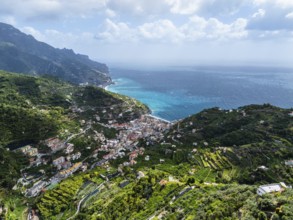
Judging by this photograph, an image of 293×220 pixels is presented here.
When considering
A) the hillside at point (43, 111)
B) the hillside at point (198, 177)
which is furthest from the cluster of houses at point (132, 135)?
the hillside at point (43, 111)

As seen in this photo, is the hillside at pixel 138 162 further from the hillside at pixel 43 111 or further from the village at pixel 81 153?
the hillside at pixel 43 111

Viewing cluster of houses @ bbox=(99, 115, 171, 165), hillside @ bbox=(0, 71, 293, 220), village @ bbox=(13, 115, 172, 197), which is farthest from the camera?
cluster of houses @ bbox=(99, 115, 171, 165)

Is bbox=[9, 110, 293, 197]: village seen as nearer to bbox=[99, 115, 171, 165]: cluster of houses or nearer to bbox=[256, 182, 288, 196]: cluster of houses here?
bbox=[99, 115, 171, 165]: cluster of houses

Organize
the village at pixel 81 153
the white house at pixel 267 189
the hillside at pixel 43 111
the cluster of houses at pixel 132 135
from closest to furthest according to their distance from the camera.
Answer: the white house at pixel 267 189, the village at pixel 81 153, the cluster of houses at pixel 132 135, the hillside at pixel 43 111

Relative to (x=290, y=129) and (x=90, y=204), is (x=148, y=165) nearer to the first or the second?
(x=90, y=204)

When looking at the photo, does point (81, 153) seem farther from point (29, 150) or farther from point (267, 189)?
point (267, 189)

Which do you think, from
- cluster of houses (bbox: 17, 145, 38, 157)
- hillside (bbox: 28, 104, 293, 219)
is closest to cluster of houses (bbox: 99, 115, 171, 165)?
hillside (bbox: 28, 104, 293, 219)

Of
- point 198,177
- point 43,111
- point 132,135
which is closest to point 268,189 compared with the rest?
point 198,177

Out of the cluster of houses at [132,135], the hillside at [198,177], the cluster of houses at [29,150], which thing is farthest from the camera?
the cluster of houses at [132,135]

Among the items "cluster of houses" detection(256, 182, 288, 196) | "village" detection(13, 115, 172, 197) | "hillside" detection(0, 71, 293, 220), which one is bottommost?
"village" detection(13, 115, 172, 197)

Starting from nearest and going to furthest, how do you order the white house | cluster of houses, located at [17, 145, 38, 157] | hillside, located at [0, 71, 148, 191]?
the white house, cluster of houses, located at [17, 145, 38, 157], hillside, located at [0, 71, 148, 191]

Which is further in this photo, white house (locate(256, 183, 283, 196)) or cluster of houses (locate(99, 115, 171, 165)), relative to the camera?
cluster of houses (locate(99, 115, 171, 165))
